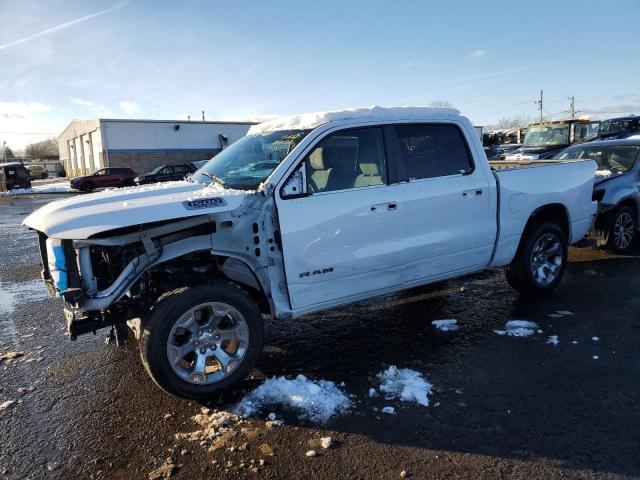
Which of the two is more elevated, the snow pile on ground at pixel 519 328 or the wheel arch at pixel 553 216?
the wheel arch at pixel 553 216

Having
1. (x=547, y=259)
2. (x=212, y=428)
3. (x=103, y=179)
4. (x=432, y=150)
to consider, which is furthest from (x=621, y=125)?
(x=103, y=179)

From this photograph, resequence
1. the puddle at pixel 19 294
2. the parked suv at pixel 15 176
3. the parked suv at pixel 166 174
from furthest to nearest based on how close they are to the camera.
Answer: the parked suv at pixel 15 176 → the parked suv at pixel 166 174 → the puddle at pixel 19 294

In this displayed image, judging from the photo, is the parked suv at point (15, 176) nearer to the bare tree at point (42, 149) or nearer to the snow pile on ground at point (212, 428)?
the snow pile on ground at point (212, 428)

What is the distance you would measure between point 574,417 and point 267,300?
239 cm

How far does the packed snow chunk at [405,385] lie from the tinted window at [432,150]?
69.0 inches

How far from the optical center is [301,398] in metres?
3.62

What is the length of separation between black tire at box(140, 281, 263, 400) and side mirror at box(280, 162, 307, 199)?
2.74 ft

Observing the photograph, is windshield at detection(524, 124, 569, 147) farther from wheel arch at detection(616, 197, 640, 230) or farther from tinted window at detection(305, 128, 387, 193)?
tinted window at detection(305, 128, 387, 193)

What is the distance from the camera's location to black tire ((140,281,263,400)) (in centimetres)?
345

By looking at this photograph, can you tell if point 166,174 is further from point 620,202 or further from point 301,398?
point 301,398

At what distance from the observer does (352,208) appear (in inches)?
162

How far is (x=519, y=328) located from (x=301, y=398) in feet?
8.09

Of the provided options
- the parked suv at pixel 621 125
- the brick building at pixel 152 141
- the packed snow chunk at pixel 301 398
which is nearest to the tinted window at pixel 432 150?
the packed snow chunk at pixel 301 398

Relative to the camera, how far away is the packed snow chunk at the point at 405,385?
3.59m
